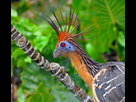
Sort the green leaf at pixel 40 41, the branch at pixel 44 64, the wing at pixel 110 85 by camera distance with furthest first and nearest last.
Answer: the green leaf at pixel 40 41 → the wing at pixel 110 85 → the branch at pixel 44 64

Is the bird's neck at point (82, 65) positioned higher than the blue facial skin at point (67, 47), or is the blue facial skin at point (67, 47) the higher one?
the blue facial skin at point (67, 47)

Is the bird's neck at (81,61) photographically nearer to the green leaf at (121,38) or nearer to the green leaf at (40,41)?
the green leaf at (40,41)

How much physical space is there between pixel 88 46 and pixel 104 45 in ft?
0.64

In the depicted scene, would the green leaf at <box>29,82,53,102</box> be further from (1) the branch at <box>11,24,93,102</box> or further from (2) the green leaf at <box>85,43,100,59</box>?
(2) the green leaf at <box>85,43,100,59</box>

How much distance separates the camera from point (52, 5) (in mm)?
2434

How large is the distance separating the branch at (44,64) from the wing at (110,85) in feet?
0.83

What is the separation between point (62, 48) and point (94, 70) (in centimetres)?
31

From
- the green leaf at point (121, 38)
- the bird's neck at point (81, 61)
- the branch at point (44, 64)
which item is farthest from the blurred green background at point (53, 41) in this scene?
the branch at point (44, 64)

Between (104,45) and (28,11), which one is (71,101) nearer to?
(104,45)

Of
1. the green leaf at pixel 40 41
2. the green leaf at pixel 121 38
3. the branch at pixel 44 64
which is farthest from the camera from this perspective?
the green leaf at pixel 121 38

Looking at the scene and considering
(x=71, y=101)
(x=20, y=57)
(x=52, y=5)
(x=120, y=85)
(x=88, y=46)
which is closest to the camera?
(x=120, y=85)

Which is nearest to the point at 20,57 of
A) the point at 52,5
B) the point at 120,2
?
the point at 52,5

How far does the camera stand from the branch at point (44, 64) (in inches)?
29.9

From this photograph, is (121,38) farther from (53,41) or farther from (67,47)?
(67,47)
